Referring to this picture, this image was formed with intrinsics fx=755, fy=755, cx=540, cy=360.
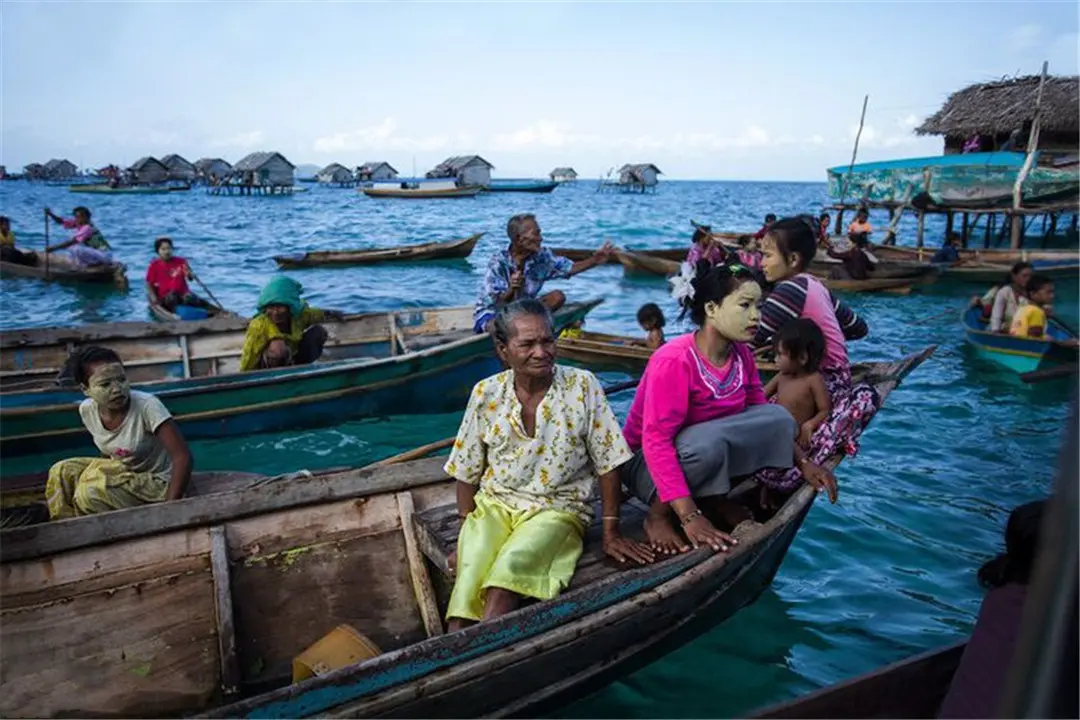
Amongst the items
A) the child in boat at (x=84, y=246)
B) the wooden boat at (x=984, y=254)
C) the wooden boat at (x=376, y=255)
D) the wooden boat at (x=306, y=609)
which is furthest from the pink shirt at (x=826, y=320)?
the wooden boat at (x=376, y=255)

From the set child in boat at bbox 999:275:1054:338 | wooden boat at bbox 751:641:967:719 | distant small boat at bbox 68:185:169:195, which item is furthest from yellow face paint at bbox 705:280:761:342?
distant small boat at bbox 68:185:169:195

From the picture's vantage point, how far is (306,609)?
360 centimetres

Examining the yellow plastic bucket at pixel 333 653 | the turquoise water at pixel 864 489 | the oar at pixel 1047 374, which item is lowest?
the turquoise water at pixel 864 489

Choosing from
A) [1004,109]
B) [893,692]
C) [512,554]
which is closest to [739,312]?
[512,554]

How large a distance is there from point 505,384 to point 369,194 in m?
64.3

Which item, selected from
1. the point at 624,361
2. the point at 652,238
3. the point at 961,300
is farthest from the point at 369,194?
the point at 624,361

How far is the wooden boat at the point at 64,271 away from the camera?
643 inches

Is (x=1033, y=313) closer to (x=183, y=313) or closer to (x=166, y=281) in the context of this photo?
(x=183, y=313)

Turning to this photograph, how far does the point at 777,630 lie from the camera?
4.76m

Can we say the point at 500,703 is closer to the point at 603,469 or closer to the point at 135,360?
the point at 603,469

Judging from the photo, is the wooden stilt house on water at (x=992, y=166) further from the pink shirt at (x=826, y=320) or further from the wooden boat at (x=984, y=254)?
the pink shirt at (x=826, y=320)

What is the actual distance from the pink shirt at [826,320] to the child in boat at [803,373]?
7 centimetres

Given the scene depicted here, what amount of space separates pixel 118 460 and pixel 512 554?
2.54m

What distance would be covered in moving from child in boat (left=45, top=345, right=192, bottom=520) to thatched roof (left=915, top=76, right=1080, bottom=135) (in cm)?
2116
